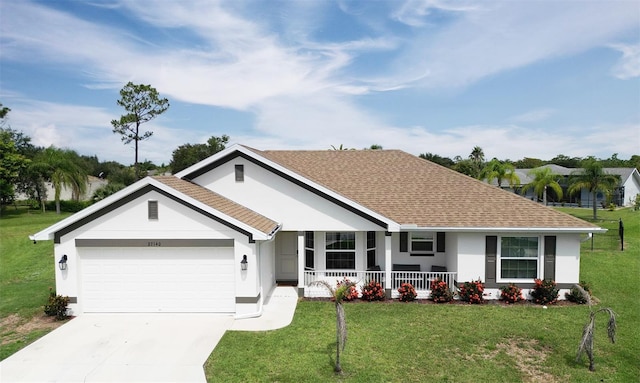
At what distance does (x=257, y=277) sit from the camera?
11984 mm

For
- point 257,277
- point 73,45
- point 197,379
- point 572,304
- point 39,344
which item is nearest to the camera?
point 197,379

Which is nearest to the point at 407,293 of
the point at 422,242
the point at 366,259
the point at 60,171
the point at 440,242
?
the point at 366,259

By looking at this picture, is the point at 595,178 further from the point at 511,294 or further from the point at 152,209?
the point at 152,209

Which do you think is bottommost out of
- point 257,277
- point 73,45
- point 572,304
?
point 572,304

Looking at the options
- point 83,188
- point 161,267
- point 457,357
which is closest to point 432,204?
point 457,357

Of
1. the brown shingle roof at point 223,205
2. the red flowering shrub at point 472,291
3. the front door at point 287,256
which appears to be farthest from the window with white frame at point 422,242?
the brown shingle roof at point 223,205

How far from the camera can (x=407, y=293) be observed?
44.4 ft

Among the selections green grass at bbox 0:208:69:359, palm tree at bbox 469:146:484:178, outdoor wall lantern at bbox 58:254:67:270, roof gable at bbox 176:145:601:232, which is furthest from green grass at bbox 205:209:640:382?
palm tree at bbox 469:146:484:178

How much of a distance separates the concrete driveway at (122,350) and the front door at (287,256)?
14.7ft

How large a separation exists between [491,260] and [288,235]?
7968mm

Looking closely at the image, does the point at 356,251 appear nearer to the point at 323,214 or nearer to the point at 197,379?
the point at 323,214

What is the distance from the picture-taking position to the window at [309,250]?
14.9 meters

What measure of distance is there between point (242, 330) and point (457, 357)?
5789 mm

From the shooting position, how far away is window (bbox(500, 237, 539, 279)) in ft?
45.0
